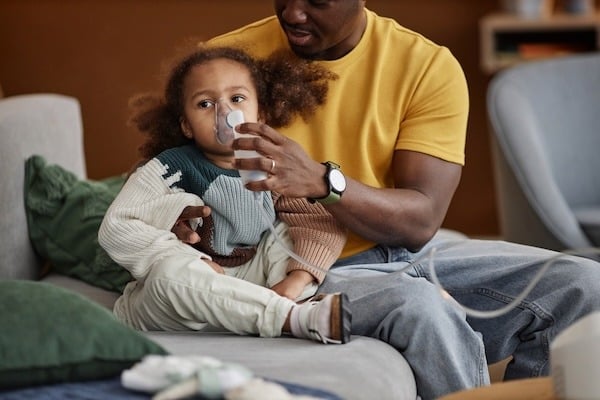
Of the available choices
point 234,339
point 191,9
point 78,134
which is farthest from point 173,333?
point 191,9

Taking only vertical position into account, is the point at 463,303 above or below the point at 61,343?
below

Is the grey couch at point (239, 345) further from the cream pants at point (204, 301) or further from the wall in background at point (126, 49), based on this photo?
the wall in background at point (126, 49)

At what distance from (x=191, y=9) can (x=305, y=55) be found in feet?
7.99

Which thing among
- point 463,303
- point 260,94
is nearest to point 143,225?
point 260,94

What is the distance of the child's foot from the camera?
1927 millimetres

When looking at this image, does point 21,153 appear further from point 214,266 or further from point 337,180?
point 337,180

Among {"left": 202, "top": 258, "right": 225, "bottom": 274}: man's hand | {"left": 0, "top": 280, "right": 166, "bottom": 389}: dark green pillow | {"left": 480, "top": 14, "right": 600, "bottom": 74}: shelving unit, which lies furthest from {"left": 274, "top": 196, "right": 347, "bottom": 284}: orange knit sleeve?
{"left": 480, "top": 14, "right": 600, "bottom": 74}: shelving unit

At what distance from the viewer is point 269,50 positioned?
2293 mm

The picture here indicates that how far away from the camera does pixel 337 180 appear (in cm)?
200

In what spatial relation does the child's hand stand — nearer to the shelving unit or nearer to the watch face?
the watch face

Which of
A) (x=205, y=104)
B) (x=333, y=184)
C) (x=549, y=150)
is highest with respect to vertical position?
(x=205, y=104)

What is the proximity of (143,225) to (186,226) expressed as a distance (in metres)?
0.09

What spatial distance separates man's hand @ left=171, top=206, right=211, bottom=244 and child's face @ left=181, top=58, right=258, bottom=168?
0.36 ft

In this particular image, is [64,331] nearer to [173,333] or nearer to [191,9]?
[173,333]
